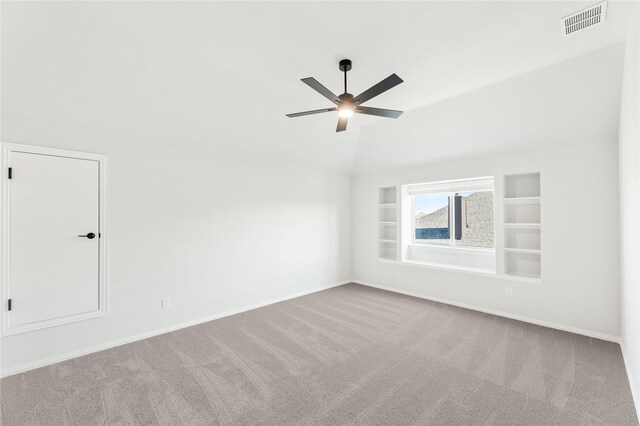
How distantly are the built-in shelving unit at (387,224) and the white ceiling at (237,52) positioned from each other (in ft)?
8.09

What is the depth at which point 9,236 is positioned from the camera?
254 cm

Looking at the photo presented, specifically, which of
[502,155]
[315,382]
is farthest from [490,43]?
[315,382]

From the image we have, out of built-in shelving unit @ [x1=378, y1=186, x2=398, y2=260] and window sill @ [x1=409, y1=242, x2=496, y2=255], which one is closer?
window sill @ [x1=409, y1=242, x2=496, y2=255]

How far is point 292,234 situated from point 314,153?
151 centimetres

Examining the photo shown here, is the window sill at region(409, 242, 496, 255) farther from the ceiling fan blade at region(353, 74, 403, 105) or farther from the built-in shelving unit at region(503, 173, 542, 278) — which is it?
the ceiling fan blade at region(353, 74, 403, 105)

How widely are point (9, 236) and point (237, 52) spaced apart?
2713 millimetres

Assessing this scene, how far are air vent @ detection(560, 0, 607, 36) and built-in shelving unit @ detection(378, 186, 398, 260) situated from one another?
3.61 meters

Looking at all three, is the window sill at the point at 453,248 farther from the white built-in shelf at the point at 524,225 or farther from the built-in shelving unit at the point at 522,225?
the white built-in shelf at the point at 524,225

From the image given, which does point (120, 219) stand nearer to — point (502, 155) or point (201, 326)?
point (201, 326)

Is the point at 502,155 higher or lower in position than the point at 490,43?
lower

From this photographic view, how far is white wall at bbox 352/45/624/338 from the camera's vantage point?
2.95m

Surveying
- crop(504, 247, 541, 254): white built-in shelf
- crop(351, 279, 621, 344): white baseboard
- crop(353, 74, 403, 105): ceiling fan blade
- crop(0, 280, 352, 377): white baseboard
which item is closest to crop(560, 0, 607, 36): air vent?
crop(353, 74, 403, 105): ceiling fan blade

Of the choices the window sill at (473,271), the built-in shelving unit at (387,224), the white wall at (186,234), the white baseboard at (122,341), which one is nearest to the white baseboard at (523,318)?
the window sill at (473,271)

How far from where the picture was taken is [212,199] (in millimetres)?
3947
